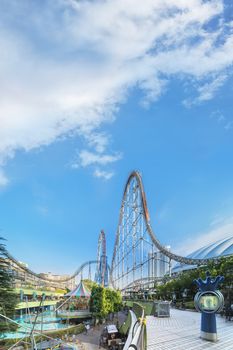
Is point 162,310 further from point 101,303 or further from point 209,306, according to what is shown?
point 101,303

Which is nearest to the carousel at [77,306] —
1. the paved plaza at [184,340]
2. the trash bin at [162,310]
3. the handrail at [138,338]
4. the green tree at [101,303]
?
the green tree at [101,303]

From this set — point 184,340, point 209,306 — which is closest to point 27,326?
point 184,340

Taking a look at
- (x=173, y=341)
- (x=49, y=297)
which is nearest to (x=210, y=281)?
(x=173, y=341)

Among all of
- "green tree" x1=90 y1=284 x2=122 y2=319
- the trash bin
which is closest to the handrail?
the trash bin

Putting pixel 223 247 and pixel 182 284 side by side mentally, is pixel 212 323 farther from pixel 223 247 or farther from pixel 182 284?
pixel 223 247

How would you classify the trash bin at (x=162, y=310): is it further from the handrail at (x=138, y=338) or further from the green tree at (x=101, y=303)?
the green tree at (x=101, y=303)

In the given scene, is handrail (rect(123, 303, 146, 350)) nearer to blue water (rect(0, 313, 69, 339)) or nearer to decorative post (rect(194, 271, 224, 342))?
decorative post (rect(194, 271, 224, 342))

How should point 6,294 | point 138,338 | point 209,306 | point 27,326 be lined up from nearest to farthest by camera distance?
point 138,338 < point 209,306 < point 6,294 < point 27,326
